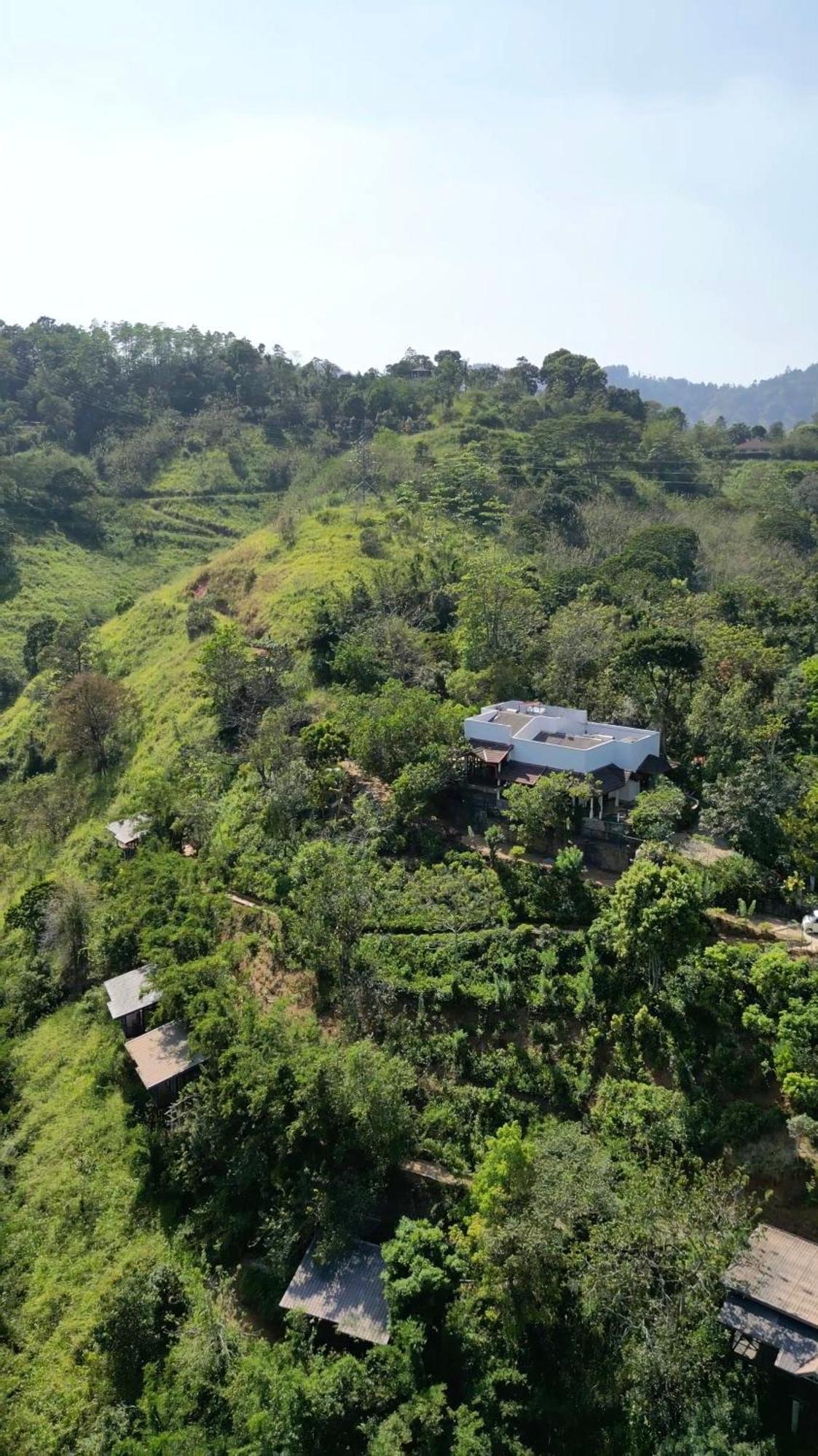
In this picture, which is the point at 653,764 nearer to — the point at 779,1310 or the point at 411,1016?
the point at 411,1016

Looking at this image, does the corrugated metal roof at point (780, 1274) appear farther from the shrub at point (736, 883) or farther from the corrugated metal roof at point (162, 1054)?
the corrugated metal roof at point (162, 1054)

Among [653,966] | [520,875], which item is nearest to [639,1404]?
[653,966]

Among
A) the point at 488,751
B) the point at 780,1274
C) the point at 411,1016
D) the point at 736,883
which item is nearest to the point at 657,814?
the point at 736,883

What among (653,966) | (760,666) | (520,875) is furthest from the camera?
(760,666)

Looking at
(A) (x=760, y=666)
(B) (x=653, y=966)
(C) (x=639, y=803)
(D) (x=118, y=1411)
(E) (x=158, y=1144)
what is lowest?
(D) (x=118, y=1411)

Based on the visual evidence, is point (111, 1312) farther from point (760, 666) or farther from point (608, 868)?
point (760, 666)

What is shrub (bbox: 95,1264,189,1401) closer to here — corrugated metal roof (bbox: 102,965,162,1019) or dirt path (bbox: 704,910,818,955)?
corrugated metal roof (bbox: 102,965,162,1019)

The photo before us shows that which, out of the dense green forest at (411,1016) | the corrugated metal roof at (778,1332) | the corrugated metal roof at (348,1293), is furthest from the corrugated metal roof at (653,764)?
the corrugated metal roof at (348,1293)
